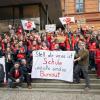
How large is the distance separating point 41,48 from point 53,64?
0.97 meters

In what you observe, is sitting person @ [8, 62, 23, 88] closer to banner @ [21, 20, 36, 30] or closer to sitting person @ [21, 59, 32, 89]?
sitting person @ [21, 59, 32, 89]

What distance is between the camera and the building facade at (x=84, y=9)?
53725 mm

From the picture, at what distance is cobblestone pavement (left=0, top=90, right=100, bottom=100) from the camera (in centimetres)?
1789

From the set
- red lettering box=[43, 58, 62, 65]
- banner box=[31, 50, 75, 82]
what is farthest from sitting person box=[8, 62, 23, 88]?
red lettering box=[43, 58, 62, 65]

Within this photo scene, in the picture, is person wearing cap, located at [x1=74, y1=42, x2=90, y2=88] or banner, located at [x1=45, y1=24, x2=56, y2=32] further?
banner, located at [x1=45, y1=24, x2=56, y2=32]

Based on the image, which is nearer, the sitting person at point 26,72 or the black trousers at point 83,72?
the black trousers at point 83,72

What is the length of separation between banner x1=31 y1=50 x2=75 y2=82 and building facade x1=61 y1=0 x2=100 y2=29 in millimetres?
33343

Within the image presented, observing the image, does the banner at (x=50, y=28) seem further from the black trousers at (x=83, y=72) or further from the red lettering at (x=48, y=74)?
the black trousers at (x=83, y=72)

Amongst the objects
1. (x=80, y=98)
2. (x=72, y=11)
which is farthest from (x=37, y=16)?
(x=72, y=11)

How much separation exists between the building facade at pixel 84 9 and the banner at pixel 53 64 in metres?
33.3

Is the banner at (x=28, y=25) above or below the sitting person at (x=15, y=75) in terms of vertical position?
above

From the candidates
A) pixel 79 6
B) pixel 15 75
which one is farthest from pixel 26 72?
pixel 79 6

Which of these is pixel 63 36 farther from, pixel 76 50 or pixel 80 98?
pixel 80 98

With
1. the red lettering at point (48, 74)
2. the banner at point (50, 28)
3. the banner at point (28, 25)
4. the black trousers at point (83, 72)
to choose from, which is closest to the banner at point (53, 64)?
the red lettering at point (48, 74)
